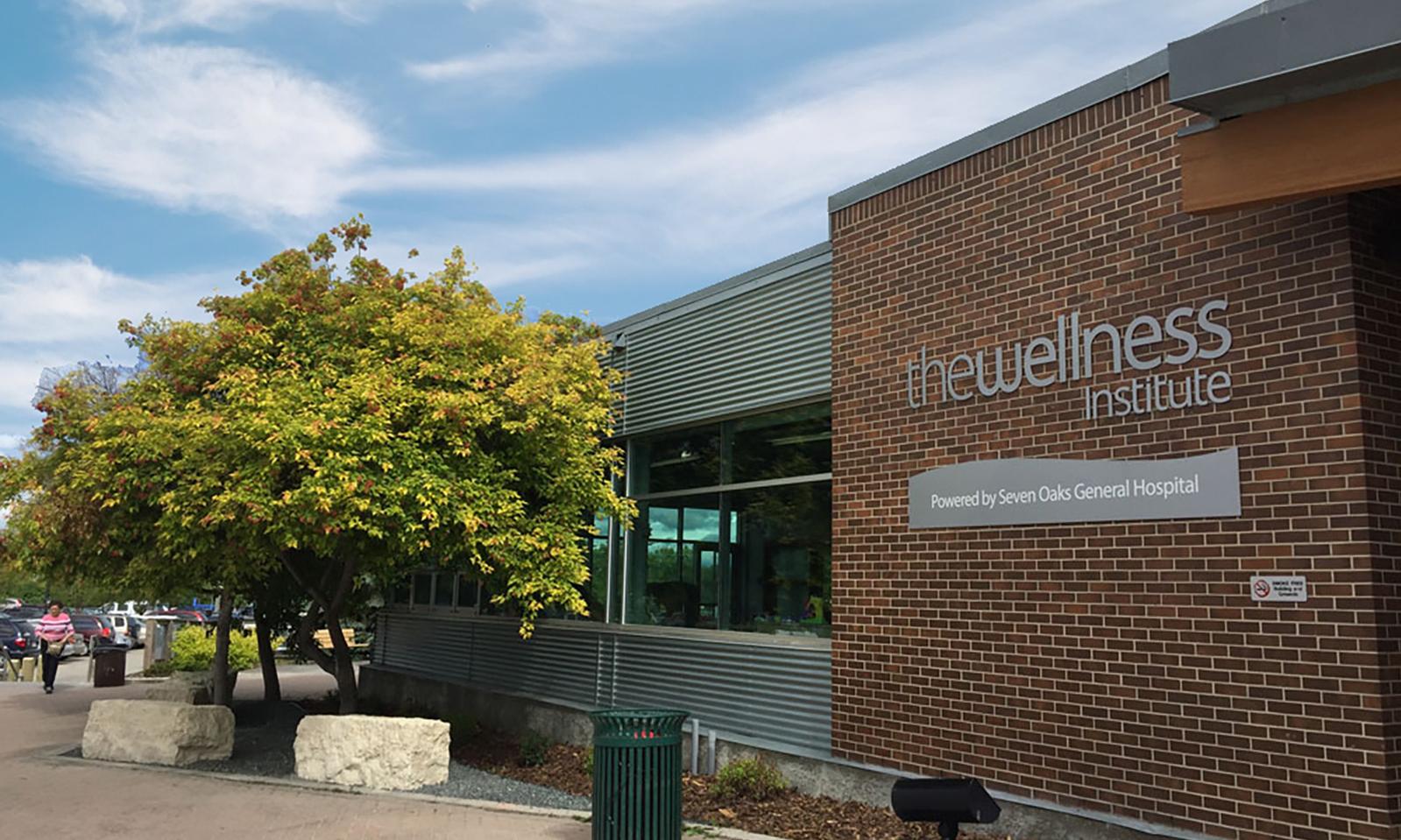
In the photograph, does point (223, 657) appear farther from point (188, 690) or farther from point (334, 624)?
point (334, 624)

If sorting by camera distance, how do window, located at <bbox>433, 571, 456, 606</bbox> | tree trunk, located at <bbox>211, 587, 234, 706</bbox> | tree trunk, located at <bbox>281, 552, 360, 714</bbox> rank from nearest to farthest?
tree trunk, located at <bbox>281, 552, 360, 714</bbox>
tree trunk, located at <bbox>211, 587, 234, 706</bbox>
window, located at <bbox>433, 571, 456, 606</bbox>

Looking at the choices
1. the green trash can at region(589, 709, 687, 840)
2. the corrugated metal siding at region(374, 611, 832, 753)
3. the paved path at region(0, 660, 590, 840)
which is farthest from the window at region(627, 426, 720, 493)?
the green trash can at region(589, 709, 687, 840)

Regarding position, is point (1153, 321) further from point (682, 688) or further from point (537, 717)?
point (537, 717)

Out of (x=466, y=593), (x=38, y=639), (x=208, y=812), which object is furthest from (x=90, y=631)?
(x=208, y=812)

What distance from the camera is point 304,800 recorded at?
1031 cm

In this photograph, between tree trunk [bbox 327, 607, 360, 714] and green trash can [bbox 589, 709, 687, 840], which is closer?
green trash can [bbox 589, 709, 687, 840]

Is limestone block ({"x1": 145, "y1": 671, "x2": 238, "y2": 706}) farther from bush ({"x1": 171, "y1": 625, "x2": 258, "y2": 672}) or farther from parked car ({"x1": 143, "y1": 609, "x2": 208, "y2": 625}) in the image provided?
parked car ({"x1": 143, "y1": 609, "x2": 208, "y2": 625})

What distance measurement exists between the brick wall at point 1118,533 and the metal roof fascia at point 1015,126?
9 centimetres

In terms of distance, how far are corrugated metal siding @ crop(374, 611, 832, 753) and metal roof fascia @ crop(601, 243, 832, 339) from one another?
3668 millimetres

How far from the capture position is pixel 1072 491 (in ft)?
26.7

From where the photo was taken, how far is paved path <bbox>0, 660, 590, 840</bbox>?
9.05 meters

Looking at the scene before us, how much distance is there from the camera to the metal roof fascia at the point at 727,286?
36.6ft

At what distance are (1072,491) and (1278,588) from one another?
1582 millimetres

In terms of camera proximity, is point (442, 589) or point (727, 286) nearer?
point (727, 286)
